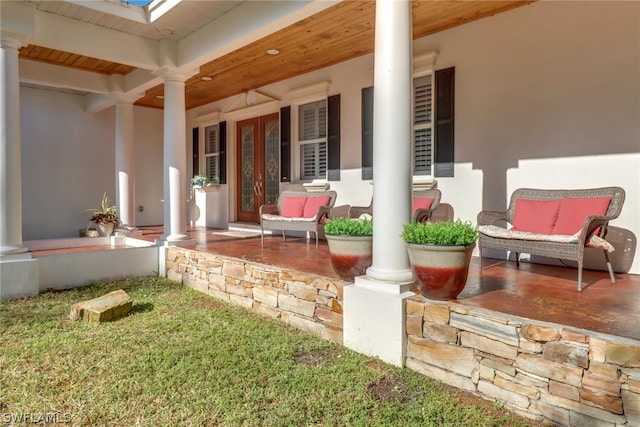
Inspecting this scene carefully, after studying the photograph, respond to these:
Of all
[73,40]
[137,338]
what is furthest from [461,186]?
[73,40]

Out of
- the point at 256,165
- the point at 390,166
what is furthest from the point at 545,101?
the point at 256,165

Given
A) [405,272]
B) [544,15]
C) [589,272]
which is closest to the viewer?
[405,272]

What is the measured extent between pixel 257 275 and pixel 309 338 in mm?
952

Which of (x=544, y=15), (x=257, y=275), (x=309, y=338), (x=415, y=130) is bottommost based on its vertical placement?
(x=309, y=338)

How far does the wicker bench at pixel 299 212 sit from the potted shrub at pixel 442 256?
2686 mm

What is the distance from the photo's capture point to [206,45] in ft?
15.5

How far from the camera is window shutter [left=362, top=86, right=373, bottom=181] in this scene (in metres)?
5.46

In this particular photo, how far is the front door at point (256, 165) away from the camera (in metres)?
7.23

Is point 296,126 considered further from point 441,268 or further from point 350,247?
point 441,268

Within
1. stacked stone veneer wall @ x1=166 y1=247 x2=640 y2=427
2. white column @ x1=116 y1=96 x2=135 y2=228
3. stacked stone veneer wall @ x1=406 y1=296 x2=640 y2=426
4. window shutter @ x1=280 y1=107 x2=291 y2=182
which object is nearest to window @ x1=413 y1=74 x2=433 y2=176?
window shutter @ x1=280 y1=107 x2=291 y2=182

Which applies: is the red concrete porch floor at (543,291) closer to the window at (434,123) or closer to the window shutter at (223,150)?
the window at (434,123)

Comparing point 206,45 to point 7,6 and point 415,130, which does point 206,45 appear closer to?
point 7,6

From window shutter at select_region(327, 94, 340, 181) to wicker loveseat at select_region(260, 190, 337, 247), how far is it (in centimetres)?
Answer: 42

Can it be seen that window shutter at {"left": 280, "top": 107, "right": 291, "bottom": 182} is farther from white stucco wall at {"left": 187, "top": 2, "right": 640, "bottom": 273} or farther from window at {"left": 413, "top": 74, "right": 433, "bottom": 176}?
white stucco wall at {"left": 187, "top": 2, "right": 640, "bottom": 273}
